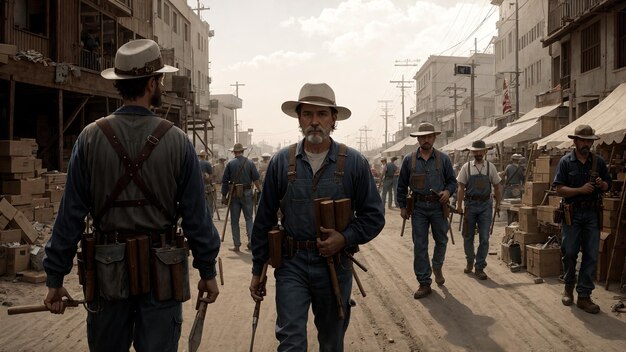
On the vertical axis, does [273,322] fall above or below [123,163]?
below

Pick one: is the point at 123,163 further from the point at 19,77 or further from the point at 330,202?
the point at 19,77

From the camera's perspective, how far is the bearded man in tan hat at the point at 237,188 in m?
11.2

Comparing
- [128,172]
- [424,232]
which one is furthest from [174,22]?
[128,172]

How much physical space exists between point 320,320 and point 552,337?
3177 millimetres

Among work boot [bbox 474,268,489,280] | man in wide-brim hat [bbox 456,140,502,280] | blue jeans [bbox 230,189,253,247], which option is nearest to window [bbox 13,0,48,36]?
blue jeans [bbox 230,189,253,247]

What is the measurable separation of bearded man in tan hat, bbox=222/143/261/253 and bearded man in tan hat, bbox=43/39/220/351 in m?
8.11

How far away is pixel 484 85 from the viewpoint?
85.7 meters

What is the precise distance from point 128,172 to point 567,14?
21.8 metres

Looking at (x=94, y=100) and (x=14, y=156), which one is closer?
(x=14, y=156)

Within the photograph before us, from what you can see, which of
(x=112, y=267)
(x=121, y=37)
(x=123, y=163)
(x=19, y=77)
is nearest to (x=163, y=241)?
(x=112, y=267)

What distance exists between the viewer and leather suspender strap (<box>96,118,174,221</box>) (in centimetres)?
297

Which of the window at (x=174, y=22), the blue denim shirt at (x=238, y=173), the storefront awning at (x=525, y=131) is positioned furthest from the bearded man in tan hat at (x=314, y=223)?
the window at (x=174, y=22)

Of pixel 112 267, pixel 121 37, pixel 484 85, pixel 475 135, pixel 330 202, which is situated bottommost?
pixel 112 267

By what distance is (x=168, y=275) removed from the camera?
3.04 m
